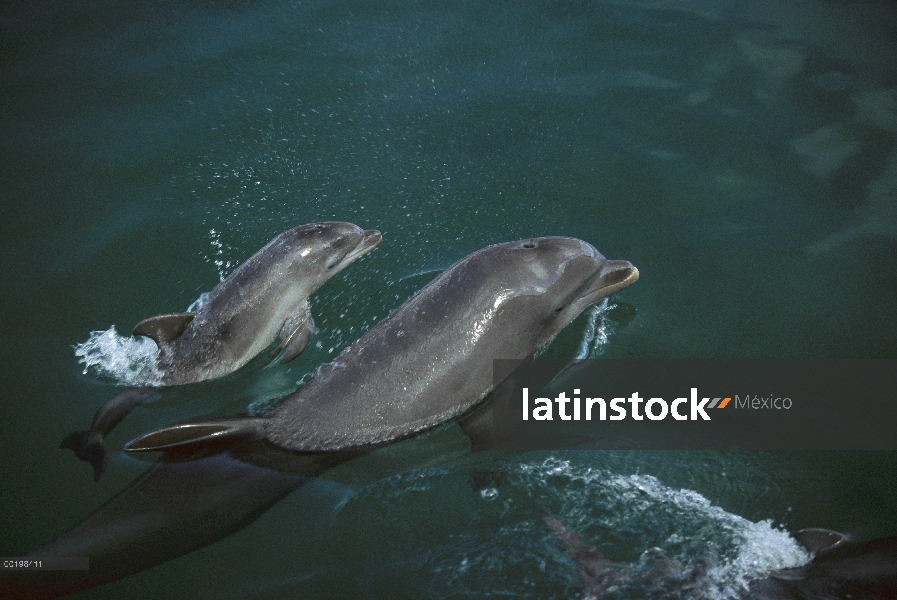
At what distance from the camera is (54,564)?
15.9 feet

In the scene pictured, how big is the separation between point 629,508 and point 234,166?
6.27 metres

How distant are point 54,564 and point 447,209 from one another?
514 cm

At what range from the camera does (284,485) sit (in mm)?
5426

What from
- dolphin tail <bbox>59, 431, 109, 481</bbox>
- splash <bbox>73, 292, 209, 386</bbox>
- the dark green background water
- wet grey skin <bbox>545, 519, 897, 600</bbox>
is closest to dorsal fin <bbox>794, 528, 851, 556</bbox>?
wet grey skin <bbox>545, 519, 897, 600</bbox>

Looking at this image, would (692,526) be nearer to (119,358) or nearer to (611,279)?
(611,279)

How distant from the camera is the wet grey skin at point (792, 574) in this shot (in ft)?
14.3

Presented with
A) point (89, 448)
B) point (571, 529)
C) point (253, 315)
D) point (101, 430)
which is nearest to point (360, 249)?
point (253, 315)

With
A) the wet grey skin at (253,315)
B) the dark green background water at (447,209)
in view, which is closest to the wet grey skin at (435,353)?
the dark green background water at (447,209)

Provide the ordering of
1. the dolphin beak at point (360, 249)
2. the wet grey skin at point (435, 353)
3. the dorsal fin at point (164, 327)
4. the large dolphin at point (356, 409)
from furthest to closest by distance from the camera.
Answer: the dolphin beak at point (360, 249)
the dorsal fin at point (164, 327)
the wet grey skin at point (435, 353)
the large dolphin at point (356, 409)

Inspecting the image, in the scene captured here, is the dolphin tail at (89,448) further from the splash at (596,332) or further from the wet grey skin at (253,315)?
the splash at (596,332)

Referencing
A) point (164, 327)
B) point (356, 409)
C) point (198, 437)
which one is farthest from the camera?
point (164, 327)

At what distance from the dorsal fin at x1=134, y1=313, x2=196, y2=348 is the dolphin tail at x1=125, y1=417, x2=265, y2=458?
4.86 feet

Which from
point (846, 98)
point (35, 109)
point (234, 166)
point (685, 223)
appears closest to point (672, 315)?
point (685, 223)

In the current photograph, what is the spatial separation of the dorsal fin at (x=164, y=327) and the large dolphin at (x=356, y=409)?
1.60 metres
